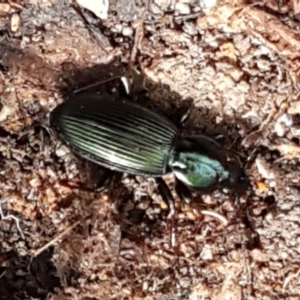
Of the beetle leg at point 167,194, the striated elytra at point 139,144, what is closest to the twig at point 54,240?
the striated elytra at point 139,144

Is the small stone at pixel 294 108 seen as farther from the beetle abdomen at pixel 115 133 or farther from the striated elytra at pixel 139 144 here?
the beetle abdomen at pixel 115 133

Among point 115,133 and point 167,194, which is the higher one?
point 115,133

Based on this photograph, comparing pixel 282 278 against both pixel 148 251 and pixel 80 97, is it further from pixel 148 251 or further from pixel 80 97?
pixel 80 97

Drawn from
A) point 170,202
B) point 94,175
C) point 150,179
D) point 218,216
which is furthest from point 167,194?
point 94,175

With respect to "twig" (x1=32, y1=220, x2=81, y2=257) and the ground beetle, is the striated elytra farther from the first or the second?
"twig" (x1=32, y1=220, x2=81, y2=257)

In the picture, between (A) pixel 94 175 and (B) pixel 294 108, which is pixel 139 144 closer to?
(A) pixel 94 175

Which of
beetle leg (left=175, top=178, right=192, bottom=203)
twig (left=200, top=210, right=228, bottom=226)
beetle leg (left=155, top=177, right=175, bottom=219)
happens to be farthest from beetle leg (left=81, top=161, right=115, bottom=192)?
twig (left=200, top=210, right=228, bottom=226)
